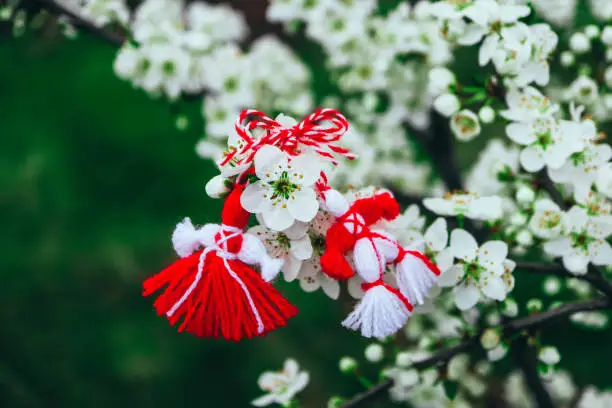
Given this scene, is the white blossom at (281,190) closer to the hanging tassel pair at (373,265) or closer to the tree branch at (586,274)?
the hanging tassel pair at (373,265)

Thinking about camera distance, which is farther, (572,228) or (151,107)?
(151,107)

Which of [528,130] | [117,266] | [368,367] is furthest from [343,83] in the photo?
[117,266]

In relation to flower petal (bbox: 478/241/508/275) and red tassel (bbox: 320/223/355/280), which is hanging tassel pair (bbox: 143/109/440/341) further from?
flower petal (bbox: 478/241/508/275)

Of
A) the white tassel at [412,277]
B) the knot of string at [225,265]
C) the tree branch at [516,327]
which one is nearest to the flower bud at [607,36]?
the tree branch at [516,327]

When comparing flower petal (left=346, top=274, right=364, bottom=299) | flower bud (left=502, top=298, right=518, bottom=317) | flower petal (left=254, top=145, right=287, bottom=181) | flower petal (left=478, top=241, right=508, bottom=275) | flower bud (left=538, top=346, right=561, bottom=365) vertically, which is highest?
flower petal (left=254, top=145, right=287, bottom=181)

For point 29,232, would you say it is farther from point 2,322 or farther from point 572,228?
point 572,228

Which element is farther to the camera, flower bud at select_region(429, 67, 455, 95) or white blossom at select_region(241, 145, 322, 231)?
flower bud at select_region(429, 67, 455, 95)

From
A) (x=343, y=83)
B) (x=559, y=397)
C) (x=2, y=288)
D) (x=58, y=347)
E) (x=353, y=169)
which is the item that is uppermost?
(x=343, y=83)

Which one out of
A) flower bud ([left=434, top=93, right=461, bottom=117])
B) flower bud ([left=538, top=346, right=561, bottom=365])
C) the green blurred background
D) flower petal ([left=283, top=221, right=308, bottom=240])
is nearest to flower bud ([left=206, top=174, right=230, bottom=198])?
flower petal ([left=283, top=221, right=308, bottom=240])
